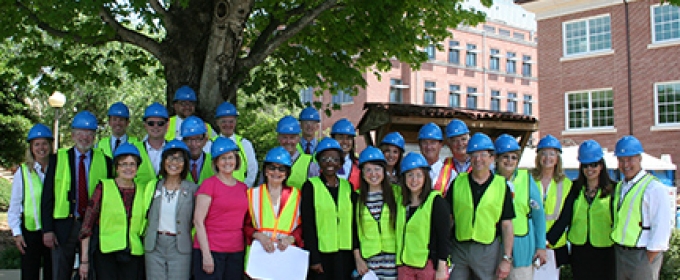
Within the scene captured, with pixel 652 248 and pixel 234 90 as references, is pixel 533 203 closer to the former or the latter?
pixel 652 248

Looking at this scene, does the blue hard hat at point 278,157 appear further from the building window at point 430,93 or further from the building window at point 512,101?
the building window at point 512,101

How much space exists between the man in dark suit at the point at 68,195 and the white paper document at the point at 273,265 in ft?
5.77

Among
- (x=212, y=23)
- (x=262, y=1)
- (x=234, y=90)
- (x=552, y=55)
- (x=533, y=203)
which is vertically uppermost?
(x=552, y=55)

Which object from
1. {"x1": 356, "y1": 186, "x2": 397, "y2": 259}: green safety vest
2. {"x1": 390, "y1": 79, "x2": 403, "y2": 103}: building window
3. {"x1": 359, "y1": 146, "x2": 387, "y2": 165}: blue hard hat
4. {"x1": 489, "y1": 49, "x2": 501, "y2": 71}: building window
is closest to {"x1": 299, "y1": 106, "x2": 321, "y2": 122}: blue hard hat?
{"x1": 359, "y1": 146, "x2": 387, "y2": 165}: blue hard hat

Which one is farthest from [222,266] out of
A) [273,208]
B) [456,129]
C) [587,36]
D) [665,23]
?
[587,36]

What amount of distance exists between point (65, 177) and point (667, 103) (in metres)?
22.9

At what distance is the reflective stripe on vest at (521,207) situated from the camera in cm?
543

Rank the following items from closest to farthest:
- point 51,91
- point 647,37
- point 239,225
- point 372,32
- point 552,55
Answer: point 239,225, point 372,32, point 51,91, point 647,37, point 552,55

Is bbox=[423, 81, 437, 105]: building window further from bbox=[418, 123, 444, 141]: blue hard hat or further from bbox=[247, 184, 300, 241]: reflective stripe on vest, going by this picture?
bbox=[247, 184, 300, 241]: reflective stripe on vest

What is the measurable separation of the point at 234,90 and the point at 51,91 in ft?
15.1

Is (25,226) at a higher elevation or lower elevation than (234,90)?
lower

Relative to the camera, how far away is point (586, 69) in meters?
25.0

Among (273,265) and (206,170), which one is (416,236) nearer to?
(273,265)

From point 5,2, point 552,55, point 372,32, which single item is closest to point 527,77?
point 552,55
